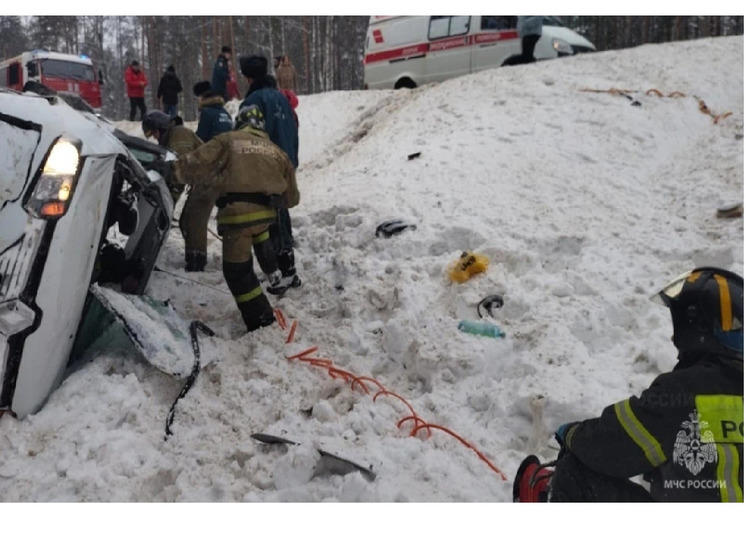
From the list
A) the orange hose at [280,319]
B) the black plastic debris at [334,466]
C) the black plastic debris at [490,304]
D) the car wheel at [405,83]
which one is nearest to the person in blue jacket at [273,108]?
the orange hose at [280,319]

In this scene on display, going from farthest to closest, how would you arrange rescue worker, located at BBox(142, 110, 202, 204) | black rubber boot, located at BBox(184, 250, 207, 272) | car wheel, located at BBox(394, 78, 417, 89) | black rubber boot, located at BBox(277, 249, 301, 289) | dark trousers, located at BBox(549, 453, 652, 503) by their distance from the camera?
car wheel, located at BBox(394, 78, 417, 89)
rescue worker, located at BBox(142, 110, 202, 204)
black rubber boot, located at BBox(184, 250, 207, 272)
black rubber boot, located at BBox(277, 249, 301, 289)
dark trousers, located at BBox(549, 453, 652, 503)

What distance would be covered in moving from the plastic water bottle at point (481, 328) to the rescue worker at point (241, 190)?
137 cm

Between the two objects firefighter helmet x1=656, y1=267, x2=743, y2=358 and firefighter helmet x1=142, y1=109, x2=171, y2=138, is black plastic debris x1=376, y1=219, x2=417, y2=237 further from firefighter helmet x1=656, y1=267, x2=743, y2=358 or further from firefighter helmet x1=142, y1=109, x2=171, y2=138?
firefighter helmet x1=656, y1=267, x2=743, y2=358

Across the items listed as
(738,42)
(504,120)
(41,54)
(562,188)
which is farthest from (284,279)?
(41,54)

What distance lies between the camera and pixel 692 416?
2.02 m

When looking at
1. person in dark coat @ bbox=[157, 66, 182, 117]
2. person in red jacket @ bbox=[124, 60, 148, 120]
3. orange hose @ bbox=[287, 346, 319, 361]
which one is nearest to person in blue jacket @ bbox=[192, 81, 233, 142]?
orange hose @ bbox=[287, 346, 319, 361]

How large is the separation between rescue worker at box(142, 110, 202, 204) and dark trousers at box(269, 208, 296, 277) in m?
1.17

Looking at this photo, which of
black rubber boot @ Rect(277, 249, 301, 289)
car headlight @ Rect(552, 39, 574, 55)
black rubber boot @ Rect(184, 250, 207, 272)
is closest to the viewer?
black rubber boot @ Rect(277, 249, 301, 289)

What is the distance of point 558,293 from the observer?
4.59 metres

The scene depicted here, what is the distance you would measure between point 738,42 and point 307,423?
41.6ft

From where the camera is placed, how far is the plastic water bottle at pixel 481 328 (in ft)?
13.5

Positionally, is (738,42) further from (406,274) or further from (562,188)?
(406,274)

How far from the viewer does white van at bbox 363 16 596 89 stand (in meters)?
12.7

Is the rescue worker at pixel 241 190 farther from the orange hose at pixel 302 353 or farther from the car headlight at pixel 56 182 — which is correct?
the car headlight at pixel 56 182
